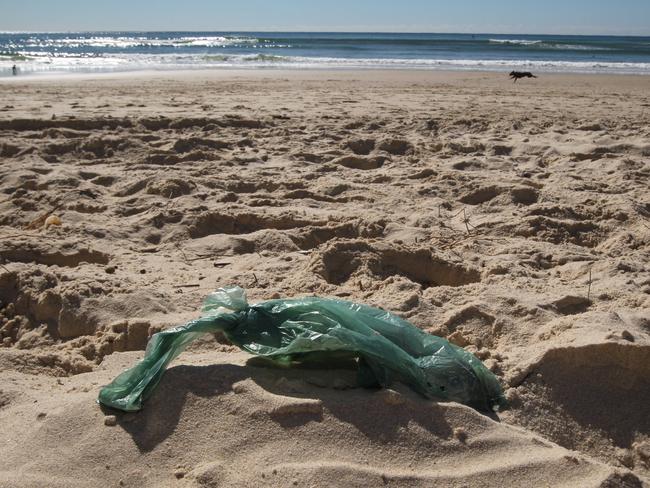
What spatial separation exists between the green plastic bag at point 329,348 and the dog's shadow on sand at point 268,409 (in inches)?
1.8

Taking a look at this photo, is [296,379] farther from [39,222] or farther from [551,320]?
[39,222]

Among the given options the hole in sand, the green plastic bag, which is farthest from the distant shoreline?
the green plastic bag

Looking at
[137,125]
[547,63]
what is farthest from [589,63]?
[137,125]

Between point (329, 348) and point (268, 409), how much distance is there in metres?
0.28

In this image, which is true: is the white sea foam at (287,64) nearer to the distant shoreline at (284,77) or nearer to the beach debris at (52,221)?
the distant shoreline at (284,77)

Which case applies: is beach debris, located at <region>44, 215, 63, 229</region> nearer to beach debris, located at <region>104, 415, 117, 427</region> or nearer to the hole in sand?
the hole in sand

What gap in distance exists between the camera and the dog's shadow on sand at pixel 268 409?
171 centimetres

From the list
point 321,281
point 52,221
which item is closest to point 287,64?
point 52,221

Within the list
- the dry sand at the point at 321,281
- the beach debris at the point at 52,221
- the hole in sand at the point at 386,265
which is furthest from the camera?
the beach debris at the point at 52,221

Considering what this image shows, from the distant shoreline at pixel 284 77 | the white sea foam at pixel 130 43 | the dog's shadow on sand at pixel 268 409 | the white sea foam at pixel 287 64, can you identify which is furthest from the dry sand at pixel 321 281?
the white sea foam at pixel 130 43

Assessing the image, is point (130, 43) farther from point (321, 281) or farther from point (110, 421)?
point (110, 421)

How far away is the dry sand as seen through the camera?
5.41ft

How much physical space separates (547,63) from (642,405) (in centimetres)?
1866

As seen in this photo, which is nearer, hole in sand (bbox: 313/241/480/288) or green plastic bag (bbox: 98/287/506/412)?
green plastic bag (bbox: 98/287/506/412)
